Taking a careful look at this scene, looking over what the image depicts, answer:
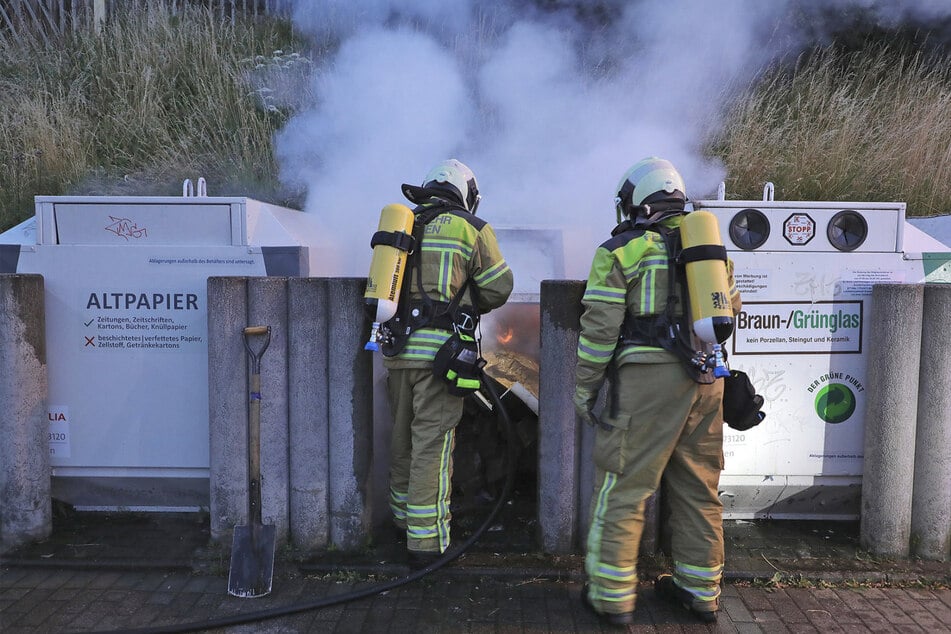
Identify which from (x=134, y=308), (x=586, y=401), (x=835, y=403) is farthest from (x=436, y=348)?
(x=835, y=403)

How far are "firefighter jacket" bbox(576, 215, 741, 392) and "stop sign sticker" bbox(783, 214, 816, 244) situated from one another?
43.2 inches

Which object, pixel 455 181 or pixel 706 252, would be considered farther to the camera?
pixel 455 181

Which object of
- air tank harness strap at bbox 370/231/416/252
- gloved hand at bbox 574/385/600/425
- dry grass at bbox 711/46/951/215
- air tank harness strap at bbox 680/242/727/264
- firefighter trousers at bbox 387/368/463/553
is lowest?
firefighter trousers at bbox 387/368/463/553

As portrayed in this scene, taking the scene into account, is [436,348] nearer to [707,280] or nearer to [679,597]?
[707,280]

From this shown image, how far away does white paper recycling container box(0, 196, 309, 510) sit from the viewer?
11.8ft

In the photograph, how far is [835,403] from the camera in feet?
11.7

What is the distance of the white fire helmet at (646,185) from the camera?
2.86 metres

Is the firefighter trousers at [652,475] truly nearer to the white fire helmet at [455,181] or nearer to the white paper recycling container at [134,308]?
the white fire helmet at [455,181]

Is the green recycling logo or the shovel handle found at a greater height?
the shovel handle

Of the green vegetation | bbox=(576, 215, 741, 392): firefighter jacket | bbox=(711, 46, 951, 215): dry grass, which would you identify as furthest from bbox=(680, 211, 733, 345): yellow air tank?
bbox=(711, 46, 951, 215): dry grass

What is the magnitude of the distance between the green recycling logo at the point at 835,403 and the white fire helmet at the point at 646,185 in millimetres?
1455

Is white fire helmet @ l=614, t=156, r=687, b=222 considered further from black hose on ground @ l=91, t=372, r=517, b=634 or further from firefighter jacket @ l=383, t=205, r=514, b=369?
black hose on ground @ l=91, t=372, r=517, b=634

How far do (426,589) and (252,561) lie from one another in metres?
0.80

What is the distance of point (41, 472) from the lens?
350cm
